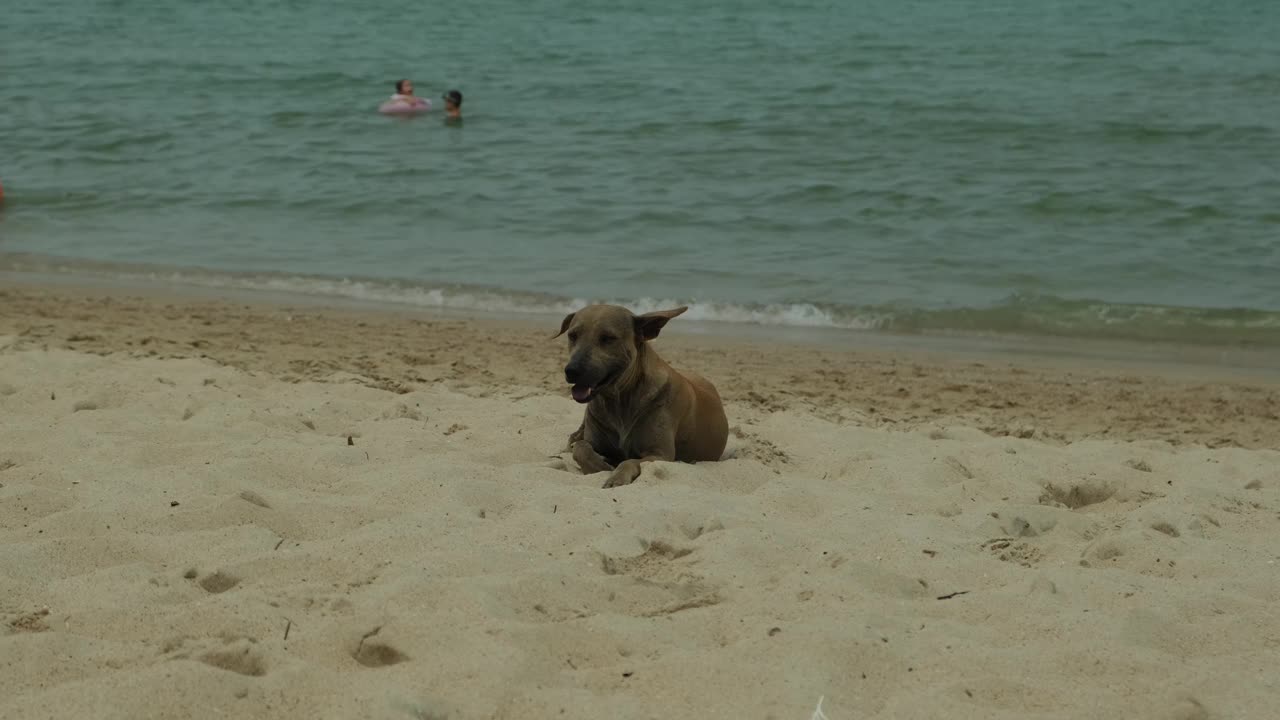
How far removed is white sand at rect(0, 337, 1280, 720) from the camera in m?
3.71

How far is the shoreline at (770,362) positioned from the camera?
8.12 m

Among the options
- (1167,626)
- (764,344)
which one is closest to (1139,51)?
(764,344)

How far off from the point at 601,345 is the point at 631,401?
377 mm

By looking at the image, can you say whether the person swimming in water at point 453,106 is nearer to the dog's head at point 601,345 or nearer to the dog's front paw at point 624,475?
the dog's head at point 601,345

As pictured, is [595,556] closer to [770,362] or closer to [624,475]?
[624,475]

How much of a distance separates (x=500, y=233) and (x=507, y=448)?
713 cm

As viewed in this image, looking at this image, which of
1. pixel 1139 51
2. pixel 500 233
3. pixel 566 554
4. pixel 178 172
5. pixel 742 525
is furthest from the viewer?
pixel 1139 51

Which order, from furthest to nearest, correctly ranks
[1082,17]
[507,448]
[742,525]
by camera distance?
[1082,17], [507,448], [742,525]

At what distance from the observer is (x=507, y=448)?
658 centimetres

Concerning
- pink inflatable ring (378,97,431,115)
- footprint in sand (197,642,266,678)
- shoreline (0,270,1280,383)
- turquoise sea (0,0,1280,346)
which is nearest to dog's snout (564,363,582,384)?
footprint in sand (197,642,266,678)

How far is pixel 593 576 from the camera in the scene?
4.58 metres

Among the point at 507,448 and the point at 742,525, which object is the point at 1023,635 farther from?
the point at 507,448

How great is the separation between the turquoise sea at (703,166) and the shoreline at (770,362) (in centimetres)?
61

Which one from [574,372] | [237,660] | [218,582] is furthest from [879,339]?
[237,660]
